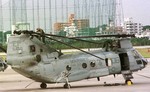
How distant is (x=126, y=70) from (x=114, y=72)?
70cm

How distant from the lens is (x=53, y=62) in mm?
19125

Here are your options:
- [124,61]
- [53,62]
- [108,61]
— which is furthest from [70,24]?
[53,62]

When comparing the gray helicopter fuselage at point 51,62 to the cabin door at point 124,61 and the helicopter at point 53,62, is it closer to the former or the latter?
the helicopter at point 53,62

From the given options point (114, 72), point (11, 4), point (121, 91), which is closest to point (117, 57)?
point (114, 72)

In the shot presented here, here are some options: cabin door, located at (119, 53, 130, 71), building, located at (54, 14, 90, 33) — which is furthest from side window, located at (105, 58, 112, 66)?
building, located at (54, 14, 90, 33)

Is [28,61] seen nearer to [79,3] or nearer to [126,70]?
[126,70]

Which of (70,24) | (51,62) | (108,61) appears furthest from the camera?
(70,24)

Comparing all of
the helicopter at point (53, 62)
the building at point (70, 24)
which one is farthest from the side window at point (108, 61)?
the building at point (70, 24)

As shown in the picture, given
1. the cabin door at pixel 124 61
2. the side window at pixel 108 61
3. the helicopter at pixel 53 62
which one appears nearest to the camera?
the helicopter at pixel 53 62

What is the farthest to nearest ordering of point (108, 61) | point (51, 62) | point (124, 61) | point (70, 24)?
point (70, 24) < point (124, 61) < point (108, 61) < point (51, 62)

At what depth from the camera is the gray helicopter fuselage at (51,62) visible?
61.6 feet

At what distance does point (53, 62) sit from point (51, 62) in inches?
3.7

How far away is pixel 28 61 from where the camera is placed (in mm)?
18812

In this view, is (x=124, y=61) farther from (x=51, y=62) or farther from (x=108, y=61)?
(x=51, y=62)
